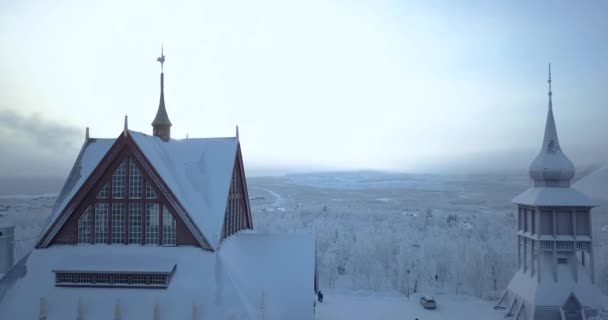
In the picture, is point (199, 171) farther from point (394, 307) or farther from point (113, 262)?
point (394, 307)

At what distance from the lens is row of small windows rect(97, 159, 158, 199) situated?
22562 millimetres

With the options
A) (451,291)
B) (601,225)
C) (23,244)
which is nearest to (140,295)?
(451,291)

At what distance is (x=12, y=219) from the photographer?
264ft

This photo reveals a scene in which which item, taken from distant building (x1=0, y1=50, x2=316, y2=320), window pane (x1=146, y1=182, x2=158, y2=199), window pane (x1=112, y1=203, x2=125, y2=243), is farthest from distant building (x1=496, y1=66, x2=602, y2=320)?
window pane (x1=112, y1=203, x2=125, y2=243)

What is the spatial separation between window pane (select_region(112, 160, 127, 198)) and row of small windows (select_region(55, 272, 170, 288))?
422 cm

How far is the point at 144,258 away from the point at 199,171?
6.39m

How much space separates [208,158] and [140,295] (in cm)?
938

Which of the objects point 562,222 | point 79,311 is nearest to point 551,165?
point 562,222

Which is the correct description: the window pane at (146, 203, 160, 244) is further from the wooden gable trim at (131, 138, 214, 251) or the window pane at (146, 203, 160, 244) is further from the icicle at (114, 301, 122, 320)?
the icicle at (114, 301, 122, 320)

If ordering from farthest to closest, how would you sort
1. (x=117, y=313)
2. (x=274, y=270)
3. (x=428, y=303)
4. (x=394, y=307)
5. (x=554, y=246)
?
(x=394, y=307) → (x=428, y=303) → (x=554, y=246) → (x=274, y=270) → (x=117, y=313)

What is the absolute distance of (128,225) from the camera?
22562mm

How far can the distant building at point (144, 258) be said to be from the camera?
20406mm

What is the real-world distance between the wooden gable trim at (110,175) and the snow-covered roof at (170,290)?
3.43ft

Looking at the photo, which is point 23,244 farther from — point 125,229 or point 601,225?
point 601,225
